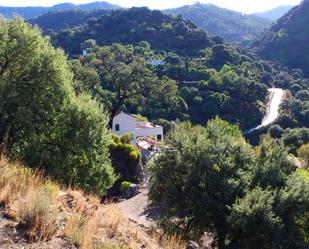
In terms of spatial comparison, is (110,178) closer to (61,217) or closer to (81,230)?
(61,217)

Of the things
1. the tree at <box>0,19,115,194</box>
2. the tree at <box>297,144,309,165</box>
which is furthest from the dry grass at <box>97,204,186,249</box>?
the tree at <box>297,144,309,165</box>

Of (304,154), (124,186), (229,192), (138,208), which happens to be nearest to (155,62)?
(304,154)

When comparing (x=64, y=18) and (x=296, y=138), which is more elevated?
(x=64, y=18)

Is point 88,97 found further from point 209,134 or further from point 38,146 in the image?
point 209,134

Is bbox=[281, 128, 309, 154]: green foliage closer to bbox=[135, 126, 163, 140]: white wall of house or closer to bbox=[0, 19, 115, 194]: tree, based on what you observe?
bbox=[135, 126, 163, 140]: white wall of house

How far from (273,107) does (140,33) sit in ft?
152

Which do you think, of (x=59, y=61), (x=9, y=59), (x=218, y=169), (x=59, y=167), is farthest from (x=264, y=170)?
(x=9, y=59)

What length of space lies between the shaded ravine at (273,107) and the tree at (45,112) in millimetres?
53645

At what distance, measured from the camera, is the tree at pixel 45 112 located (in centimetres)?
1430

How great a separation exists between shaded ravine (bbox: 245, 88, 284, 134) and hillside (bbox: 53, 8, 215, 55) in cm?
2173

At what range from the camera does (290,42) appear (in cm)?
13288

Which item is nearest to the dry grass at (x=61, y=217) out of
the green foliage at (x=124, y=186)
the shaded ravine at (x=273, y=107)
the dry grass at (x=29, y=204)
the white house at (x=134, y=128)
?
the dry grass at (x=29, y=204)

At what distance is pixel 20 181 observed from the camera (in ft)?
22.7

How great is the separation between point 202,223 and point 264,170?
Result: 3112mm
